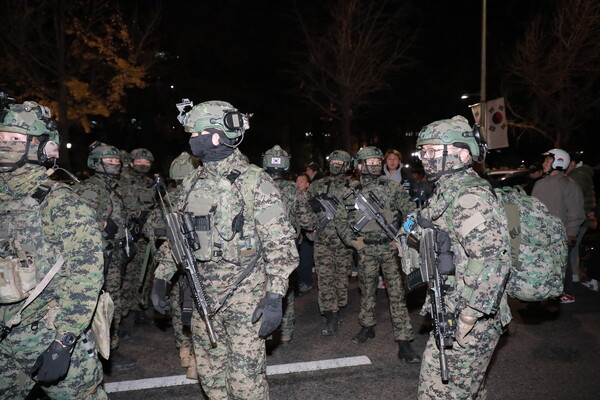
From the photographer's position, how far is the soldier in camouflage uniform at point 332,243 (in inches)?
217

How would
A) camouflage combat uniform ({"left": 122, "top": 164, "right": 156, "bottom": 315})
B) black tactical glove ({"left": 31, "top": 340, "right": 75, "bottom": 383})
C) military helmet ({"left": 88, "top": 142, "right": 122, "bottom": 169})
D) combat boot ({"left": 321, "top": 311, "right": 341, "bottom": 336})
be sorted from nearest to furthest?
black tactical glove ({"left": 31, "top": 340, "right": 75, "bottom": 383})
military helmet ({"left": 88, "top": 142, "right": 122, "bottom": 169})
combat boot ({"left": 321, "top": 311, "right": 341, "bottom": 336})
camouflage combat uniform ({"left": 122, "top": 164, "right": 156, "bottom": 315})

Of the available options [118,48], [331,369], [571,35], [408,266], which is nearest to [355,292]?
[331,369]

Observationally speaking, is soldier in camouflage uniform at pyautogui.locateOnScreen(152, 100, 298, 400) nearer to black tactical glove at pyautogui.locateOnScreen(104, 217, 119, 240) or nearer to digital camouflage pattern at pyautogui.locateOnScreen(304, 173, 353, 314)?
black tactical glove at pyautogui.locateOnScreen(104, 217, 119, 240)

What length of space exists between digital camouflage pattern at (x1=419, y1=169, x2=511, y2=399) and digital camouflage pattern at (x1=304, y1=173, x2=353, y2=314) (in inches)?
108

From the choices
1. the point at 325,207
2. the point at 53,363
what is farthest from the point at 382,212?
the point at 53,363

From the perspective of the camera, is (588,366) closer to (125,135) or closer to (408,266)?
(408,266)

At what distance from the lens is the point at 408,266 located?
3.13 metres

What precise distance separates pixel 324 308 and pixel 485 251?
3.25m

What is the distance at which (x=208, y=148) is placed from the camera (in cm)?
293

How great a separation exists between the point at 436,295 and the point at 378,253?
1.94 meters

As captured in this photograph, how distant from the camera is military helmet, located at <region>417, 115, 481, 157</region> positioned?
9.18 feet

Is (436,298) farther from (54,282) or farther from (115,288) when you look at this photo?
(115,288)

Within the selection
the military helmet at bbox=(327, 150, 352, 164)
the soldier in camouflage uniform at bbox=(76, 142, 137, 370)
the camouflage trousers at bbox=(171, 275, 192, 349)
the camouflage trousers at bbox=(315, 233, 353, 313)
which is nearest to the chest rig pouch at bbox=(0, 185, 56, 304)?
the camouflage trousers at bbox=(171, 275, 192, 349)

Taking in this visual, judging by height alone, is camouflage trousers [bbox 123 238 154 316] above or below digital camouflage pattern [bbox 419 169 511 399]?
below
